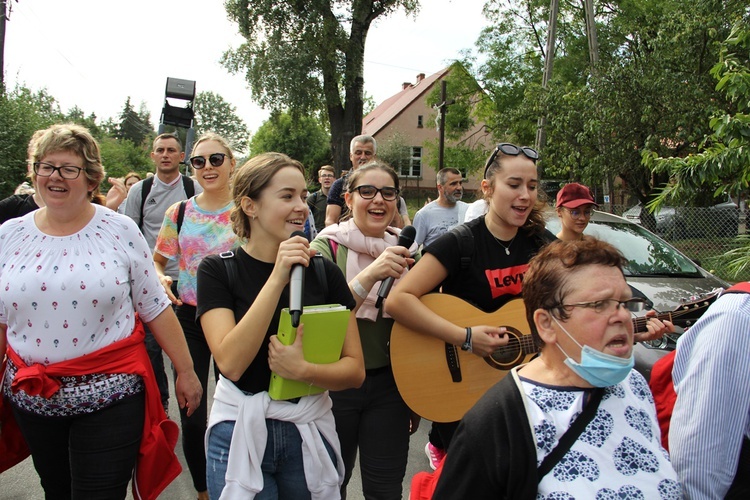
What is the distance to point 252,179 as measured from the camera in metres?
2.18

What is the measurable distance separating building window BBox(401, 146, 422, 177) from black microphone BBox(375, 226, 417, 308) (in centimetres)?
3967

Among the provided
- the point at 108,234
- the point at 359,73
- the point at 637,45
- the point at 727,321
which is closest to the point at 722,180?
the point at 637,45

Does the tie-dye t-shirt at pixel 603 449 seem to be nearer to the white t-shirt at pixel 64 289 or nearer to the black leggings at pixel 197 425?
the white t-shirt at pixel 64 289

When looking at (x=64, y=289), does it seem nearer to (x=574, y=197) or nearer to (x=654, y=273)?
(x=574, y=197)

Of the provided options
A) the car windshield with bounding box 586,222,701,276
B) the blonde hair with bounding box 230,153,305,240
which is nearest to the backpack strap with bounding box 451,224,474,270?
the blonde hair with bounding box 230,153,305,240

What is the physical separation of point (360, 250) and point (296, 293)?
3.43ft

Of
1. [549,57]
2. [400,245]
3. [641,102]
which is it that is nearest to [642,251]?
[400,245]

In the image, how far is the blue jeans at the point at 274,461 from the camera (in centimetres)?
197

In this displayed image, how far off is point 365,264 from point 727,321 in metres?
1.62

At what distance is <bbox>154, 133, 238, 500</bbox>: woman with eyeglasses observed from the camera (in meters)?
3.24

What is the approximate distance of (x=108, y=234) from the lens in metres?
2.43

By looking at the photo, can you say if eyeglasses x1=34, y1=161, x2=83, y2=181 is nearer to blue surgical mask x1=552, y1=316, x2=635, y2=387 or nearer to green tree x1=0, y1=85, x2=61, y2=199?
blue surgical mask x1=552, y1=316, x2=635, y2=387

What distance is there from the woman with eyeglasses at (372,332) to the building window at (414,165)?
130 ft

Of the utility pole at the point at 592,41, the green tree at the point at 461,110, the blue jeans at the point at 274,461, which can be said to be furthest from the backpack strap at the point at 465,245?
the green tree at the point at 461,110
